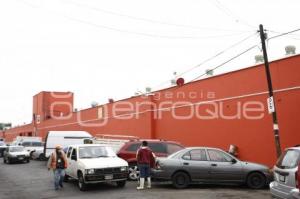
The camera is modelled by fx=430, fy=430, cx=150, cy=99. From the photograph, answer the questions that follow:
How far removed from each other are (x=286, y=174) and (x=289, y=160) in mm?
379

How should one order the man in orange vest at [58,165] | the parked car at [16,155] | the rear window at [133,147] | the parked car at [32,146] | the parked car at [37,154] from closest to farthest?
the man in orange vest at [58,165]
the rear window at [133,147]
the parked car at [16,155]
the parked car at [37,154]
the parked car at [32,146]

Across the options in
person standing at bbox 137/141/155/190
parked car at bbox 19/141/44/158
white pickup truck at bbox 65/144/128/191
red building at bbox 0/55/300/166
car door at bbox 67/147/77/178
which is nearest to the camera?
white pickup truck at bbox 65/144/128/191

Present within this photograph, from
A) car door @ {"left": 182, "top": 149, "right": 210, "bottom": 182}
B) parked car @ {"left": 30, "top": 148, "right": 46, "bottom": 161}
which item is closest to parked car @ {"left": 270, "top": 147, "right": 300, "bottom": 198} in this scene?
car door @ {"left": 182, "top": 149, "right": 210, "bottom": 182}

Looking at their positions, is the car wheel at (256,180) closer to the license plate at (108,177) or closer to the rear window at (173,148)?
the rear window at (173,148)

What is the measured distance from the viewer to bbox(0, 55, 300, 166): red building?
1786 centimetres

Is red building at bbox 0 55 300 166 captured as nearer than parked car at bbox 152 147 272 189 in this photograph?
No

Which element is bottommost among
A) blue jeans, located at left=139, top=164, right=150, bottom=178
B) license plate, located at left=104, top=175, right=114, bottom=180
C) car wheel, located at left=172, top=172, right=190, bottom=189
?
car wheel, located at left=172, top=172, right=190, bottom=189

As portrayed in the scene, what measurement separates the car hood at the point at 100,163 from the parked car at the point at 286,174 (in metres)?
6.38

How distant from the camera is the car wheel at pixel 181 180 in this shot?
14.8 m

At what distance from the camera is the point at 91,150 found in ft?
52.7

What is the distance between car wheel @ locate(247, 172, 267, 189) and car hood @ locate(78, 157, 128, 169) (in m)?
4.38

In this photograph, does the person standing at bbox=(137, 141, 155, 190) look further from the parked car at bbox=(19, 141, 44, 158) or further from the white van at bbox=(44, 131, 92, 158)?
the parked car at bbox=(19, 141, 44, 158)

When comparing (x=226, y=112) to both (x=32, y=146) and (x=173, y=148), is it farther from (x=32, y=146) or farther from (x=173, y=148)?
(x=32, y=146)

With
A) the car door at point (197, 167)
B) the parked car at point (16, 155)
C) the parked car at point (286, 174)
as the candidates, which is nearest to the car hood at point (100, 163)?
the car door at point (197, 167)
